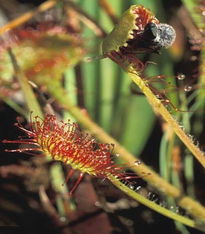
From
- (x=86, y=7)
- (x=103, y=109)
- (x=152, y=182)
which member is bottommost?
(x=152, y=182)

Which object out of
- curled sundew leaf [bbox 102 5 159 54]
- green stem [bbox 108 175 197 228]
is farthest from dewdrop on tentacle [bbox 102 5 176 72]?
green stem [bbox 108 175 197 228]

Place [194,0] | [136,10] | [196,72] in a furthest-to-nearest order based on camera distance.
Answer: [196,72], [194,0], [136,10]

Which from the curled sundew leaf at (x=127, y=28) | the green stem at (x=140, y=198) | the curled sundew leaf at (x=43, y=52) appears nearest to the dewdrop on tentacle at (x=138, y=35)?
the curled sundew leaf at (x=127, y=28)

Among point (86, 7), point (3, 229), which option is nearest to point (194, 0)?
point (86, 7)

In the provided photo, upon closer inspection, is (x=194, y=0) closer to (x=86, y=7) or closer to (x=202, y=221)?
(x=86, y=7)

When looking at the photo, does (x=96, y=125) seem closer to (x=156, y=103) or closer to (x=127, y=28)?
(x=156, y=103)

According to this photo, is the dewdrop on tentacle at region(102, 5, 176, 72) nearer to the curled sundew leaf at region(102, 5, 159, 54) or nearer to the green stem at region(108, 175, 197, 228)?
the curled sundew leaf at region(102, 5, 159, 54)
